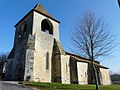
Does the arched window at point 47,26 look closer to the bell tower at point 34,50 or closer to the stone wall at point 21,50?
the bell tower at point 34,50

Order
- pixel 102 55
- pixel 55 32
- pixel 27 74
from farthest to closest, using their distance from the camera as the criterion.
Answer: pixel 55 32 < pixel 27 74 < pixel 102 55

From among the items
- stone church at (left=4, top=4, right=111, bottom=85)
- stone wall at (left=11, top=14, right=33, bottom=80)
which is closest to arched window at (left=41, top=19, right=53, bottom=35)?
stone church at (left=4, top=4, right=111, bottom=85)

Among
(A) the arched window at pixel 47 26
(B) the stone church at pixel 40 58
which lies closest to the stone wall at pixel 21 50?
(B) the stone church at pixel 40 58

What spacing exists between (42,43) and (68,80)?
7.16 meters

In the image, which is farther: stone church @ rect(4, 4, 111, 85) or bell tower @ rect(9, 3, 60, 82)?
stone church @ rect(4, 4, 111, 85)

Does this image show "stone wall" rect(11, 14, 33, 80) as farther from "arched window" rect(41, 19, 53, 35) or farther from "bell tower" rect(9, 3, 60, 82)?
"arched window" rect(41, 19, 53, 35)

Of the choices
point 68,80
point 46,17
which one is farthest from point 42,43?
point 68,80

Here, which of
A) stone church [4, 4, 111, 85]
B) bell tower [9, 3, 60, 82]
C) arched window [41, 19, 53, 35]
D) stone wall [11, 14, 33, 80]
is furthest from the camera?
arched window [41, 19, 53, 35]

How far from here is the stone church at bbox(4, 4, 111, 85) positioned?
51.0 ft

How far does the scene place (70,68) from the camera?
62.7 feet

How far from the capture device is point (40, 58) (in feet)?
55.0

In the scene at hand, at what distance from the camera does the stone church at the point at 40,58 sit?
1554 centimetres

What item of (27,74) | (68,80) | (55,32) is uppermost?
(55,32)

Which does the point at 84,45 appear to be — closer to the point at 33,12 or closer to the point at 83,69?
the point at 83,69
